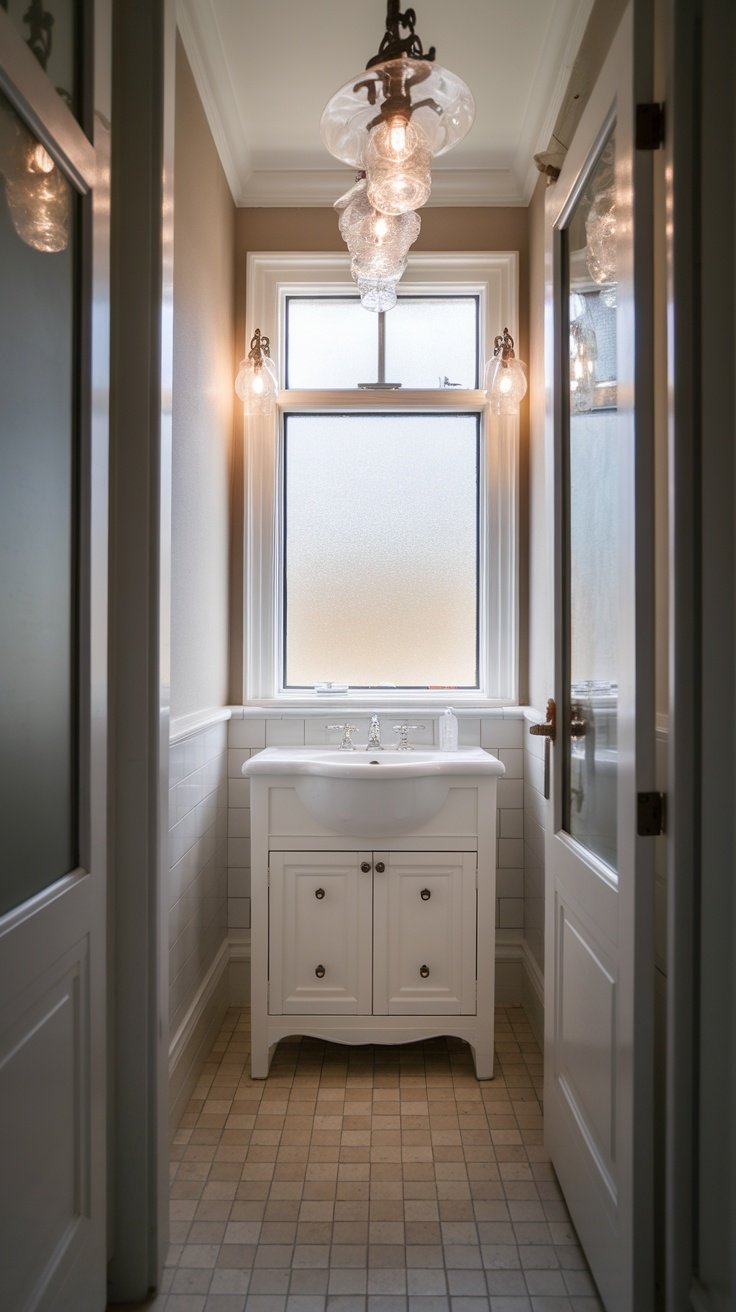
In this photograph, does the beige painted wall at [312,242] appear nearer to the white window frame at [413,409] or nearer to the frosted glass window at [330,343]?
the white window frame at [413,409]

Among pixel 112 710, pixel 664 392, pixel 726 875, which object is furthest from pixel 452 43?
pixel 726 875

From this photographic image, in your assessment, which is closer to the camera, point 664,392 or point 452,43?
point 664,392

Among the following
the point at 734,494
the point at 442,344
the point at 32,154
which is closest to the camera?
the point at 32,154

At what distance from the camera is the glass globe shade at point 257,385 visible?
105 inches

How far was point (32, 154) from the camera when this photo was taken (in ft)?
3.42

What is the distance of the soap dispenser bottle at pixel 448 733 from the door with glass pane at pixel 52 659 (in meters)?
1.50

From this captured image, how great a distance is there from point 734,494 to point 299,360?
215cm

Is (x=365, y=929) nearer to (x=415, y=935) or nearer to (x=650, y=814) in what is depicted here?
(x=415, y=935)

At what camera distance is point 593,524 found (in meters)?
1.58

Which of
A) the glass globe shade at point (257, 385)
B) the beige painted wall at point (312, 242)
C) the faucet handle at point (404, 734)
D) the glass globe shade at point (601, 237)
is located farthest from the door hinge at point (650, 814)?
the glass globe shade at point (257, 385)

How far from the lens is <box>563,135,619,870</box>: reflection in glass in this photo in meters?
1.44

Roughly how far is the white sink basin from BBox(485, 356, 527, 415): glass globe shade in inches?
47.6

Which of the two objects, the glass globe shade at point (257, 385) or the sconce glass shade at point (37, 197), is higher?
the glass globe shade at point (257, 385)

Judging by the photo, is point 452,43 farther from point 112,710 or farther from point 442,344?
point 112,710
